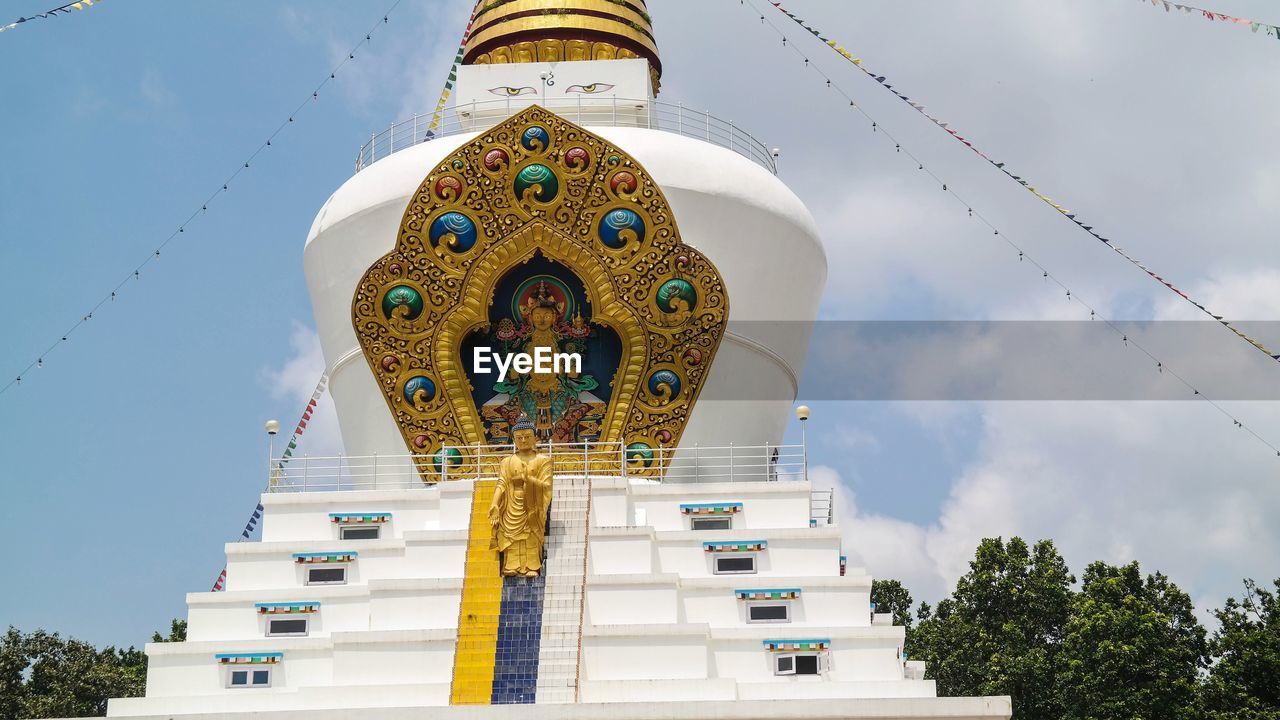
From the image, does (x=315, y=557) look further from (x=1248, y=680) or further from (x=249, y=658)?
(x=1248, y=680)

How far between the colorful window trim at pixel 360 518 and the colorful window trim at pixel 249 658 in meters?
1.92

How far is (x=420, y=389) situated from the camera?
19.8 metres

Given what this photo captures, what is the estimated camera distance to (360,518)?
1820 centimetres

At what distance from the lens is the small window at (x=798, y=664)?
16453 mm

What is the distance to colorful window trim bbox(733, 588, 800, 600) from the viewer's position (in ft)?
55.5

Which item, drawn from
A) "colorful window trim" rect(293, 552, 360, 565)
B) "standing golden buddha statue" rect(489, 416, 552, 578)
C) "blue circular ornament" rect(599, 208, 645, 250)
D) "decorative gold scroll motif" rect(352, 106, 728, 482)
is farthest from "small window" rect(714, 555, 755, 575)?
"blue circular ornament" rect(599, 208, 645, 250)

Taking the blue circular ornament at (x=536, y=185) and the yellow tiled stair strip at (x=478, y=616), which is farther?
the blue circular ornament at (x=536, y=185)

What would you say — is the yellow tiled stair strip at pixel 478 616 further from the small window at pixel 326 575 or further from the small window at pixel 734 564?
the small window at pixel 734 564

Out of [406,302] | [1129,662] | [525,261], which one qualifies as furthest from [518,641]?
[1129,662]

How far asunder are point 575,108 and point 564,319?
369cm

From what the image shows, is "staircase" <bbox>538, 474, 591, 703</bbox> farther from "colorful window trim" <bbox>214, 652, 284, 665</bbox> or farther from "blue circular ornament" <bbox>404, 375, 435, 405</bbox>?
"colorful window trim" <bbox>214, 652, 284, 665</bbox>

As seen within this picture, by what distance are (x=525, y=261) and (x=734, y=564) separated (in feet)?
15.2

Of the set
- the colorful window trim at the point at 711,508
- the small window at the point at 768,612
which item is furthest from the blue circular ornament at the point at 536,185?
→ the small window at the point at 768,612

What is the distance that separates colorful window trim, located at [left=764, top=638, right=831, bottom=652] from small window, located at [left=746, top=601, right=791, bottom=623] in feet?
1.58
